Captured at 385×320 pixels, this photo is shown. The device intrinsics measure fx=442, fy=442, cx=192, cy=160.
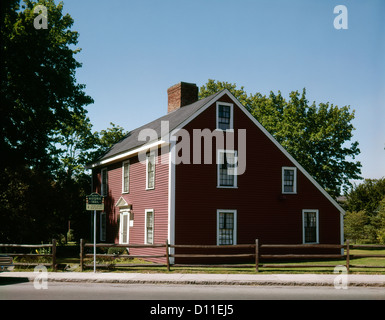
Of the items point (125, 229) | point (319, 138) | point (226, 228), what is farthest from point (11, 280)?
point (319, 138)

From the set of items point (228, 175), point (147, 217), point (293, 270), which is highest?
point (228, 175)

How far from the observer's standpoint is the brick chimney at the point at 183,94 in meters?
28.4

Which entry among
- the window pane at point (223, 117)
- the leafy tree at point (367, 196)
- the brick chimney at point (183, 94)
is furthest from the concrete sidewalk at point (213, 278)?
the leafy tree at point (367, 196)

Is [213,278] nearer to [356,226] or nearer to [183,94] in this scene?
[183,94]

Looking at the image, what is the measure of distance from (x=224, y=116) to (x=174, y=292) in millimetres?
12666

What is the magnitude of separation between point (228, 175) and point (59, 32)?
698 inches

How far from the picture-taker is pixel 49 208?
26984 mm

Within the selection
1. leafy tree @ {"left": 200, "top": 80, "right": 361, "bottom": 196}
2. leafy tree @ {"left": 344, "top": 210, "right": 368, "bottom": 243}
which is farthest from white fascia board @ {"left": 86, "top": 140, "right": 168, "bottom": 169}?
leafy tree @ {"left": 344, "top": 210, "right": 368, "bottom": 243}

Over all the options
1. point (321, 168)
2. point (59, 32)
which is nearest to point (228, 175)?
point (59, 32)

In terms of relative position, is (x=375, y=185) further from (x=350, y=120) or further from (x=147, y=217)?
(x=147, y=217)

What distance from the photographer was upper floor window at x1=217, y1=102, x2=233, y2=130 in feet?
77.2

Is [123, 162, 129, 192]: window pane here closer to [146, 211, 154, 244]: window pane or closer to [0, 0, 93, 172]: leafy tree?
[146, 211, 154, 244]: window pane

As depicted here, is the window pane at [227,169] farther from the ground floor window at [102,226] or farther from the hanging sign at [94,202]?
the ground floor window at [102,226]

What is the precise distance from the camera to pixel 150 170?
24406 millimetres
